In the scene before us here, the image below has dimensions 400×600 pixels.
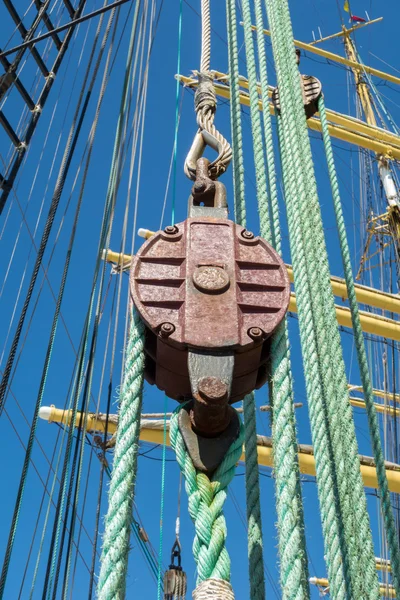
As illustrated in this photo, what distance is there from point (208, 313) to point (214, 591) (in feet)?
1.60

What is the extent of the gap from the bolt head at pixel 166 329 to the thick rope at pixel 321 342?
1.53 feet

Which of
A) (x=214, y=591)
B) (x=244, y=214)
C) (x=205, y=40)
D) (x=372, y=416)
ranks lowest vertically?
(x=214, y=591)

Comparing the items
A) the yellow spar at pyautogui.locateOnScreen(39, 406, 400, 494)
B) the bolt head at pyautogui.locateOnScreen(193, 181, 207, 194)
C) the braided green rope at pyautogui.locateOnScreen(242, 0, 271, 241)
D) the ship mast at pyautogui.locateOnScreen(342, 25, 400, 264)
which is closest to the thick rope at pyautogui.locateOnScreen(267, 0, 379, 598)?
the braided green rope at pyautogui.locateOnScreen(242, 0, 271, 241)

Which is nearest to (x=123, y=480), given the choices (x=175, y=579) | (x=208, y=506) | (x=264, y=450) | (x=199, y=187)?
(x=208, y=506)

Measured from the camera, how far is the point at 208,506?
1.13 meters

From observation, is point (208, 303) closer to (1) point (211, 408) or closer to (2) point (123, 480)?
(1) point (211, 408)

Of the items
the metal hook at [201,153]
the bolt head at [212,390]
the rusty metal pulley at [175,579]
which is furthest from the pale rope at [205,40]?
the rusty metal pulley at [175,579]

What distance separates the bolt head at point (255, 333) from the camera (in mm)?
1283

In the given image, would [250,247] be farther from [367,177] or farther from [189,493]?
[367,177]

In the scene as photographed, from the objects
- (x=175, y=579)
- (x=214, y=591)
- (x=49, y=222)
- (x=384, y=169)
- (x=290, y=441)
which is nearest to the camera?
(x=214, y=591)

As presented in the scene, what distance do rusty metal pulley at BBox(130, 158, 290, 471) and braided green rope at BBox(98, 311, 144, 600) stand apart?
0.15 ft

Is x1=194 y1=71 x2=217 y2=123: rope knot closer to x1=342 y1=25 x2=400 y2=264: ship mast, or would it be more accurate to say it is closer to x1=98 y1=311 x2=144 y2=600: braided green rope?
x1=98 y1=311 x2=144 y2=600: braided green rope

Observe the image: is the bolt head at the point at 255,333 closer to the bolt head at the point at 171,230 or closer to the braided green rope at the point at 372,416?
the bolt head at the point at 171,230

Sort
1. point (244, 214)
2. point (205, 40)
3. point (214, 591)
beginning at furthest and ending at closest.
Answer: point (205, 40) < point (244, 214) < point (214, 591)
